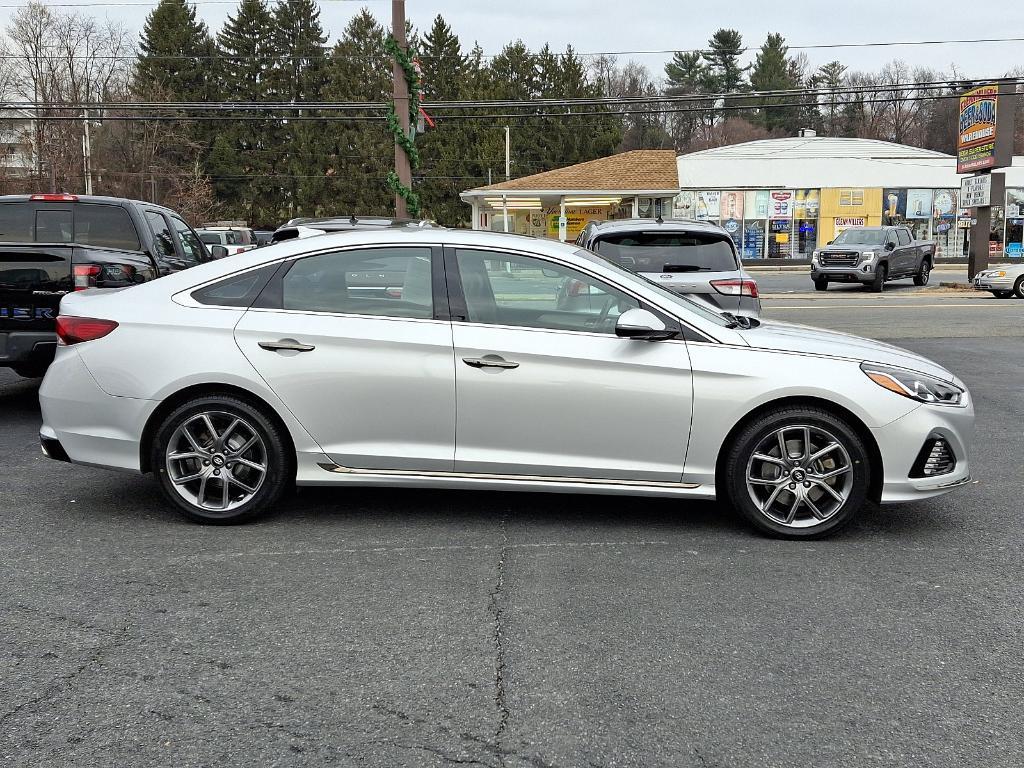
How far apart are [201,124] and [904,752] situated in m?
72.9

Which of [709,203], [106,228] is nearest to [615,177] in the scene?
[709,203]

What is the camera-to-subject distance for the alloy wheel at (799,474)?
4969 mm

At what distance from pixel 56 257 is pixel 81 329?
3.02 meters

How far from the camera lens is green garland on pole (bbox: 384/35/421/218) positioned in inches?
721

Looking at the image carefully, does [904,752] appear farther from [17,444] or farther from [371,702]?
[17,444]

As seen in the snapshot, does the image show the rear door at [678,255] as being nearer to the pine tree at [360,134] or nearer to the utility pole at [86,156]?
the utility pole at [86,156]

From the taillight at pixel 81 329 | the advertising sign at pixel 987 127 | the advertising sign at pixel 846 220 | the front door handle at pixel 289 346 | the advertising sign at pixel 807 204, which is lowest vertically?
the front door handle at pixel 289 346

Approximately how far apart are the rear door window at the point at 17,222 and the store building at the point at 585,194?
25.0 m

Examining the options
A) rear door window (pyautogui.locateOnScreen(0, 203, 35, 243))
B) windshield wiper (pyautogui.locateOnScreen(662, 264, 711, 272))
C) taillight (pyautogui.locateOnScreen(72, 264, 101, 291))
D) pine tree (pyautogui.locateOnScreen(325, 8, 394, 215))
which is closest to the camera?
taillight (pyautogui.locateOnScreen(72, 264, 101, 291))

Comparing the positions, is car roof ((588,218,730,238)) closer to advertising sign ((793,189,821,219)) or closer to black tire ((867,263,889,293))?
black tire ((867,263,889,293))

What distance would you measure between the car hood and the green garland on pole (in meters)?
13.9

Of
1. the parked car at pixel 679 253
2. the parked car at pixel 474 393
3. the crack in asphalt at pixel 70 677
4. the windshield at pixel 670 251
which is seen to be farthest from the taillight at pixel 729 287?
the crack in asphalt at pixel 70 677

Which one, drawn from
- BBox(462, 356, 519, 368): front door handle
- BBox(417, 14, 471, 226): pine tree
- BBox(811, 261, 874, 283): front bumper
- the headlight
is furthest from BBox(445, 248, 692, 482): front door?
BBox(417, 14, 471, 226): pine tree

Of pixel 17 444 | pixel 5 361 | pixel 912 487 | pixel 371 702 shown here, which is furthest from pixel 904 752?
pixel 5 361
